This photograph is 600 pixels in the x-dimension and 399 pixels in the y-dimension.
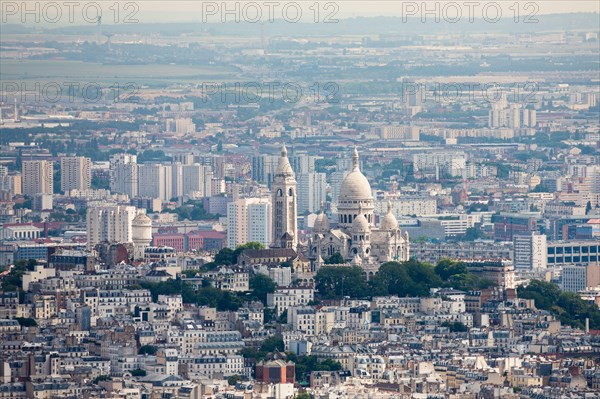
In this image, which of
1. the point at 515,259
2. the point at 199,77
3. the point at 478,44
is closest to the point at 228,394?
the point at 515,259

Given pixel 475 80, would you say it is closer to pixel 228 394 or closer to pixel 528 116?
pixel 528 116

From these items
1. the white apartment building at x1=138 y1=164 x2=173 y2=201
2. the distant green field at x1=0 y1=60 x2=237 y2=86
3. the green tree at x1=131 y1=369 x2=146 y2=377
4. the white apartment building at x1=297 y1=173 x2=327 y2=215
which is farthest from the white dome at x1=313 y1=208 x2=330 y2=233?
the distant green field at x1=0 y1=60 x2=237 y2=86

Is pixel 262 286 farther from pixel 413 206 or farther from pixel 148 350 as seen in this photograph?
pixel 413 206

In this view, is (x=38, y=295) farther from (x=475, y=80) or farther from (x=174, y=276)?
(x=475, y=80)

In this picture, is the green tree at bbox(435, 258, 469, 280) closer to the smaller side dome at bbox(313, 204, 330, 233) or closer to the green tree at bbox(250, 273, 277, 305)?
the smaller side dome at bbox(313, 204, 330, 233)

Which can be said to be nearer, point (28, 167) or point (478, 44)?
point (28, 167)

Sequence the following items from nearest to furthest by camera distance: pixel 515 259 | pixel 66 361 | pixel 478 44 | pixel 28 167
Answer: pixel 66 361, pixel 515 259, pixel 28 167, pixel 478 44

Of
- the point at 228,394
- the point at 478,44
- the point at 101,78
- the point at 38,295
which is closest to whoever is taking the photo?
the point at 228,394

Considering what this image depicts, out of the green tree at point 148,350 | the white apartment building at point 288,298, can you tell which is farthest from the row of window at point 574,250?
the green tree at point 148,350
